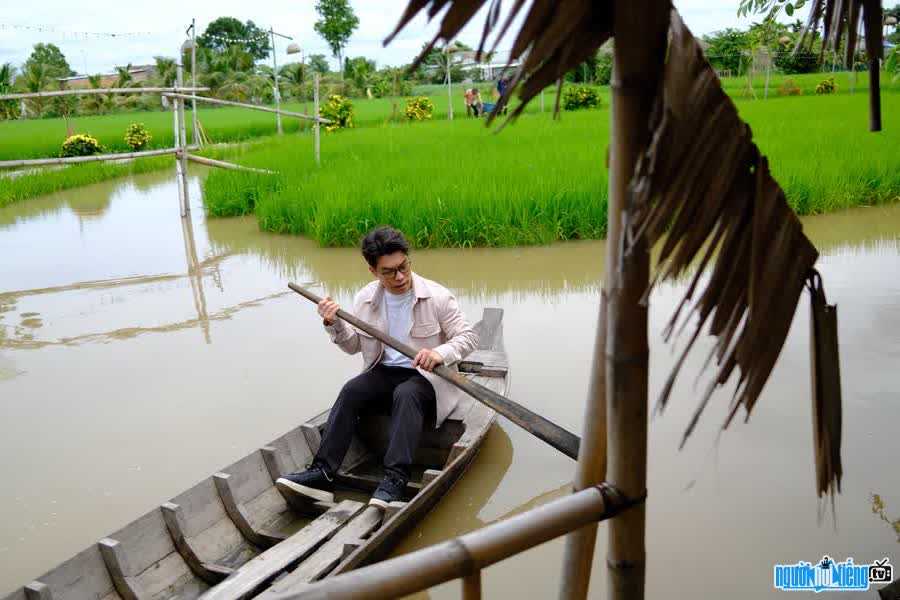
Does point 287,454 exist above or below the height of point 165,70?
below

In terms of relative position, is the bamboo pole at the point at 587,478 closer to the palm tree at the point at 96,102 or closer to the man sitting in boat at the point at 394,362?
the man sitting in boat at the point at 394,362

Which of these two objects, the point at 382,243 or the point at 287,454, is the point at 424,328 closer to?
the point at 382,243

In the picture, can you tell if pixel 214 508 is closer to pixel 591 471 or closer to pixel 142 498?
pixel 142 498

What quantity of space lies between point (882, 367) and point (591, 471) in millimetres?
3107

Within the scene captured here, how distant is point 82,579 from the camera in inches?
82.4

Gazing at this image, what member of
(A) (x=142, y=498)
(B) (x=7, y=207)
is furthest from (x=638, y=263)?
(B) (x=7, y=207)

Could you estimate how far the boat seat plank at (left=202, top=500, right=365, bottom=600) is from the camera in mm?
2164

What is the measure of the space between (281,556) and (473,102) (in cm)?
1741

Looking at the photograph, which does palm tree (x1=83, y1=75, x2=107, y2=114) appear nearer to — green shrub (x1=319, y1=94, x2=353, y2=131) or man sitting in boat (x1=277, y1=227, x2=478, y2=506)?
green shrub (x1=319, y1=94, x2=353, y2=131)

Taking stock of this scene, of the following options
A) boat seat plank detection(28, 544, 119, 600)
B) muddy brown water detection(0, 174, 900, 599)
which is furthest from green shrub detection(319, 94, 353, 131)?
boat seat plank detection(28, 544, 119, 600)

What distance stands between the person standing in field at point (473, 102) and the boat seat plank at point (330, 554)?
16130 millimetres

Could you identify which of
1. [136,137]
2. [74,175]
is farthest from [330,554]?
[136,137]

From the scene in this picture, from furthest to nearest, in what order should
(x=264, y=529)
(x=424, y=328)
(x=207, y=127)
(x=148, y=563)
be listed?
(x=207, y=127) < (x=424, y=328) < (x=264, y=529) < (x=148, y=563)

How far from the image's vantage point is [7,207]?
34.5ft
